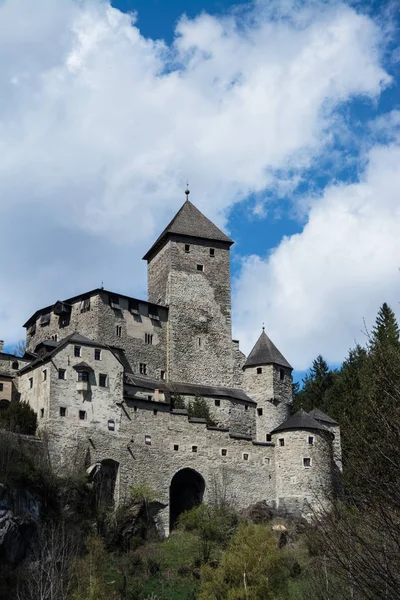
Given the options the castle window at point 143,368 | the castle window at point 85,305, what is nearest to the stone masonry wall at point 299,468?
the castle window at point 143,368

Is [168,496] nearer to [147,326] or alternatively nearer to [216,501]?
[216,501]

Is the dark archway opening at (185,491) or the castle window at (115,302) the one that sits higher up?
the castle window at (115,302)

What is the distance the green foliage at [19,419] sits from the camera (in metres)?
49.6

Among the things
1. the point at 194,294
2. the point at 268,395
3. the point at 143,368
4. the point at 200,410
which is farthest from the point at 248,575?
the point at 194,294

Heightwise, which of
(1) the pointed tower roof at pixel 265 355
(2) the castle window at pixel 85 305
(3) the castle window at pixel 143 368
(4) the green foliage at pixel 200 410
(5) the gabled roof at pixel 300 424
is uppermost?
(2) the castle window at pixel 85 305

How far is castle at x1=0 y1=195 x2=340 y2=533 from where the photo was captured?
5169 centimetres

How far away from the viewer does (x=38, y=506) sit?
45.4 m

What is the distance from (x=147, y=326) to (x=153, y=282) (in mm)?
6619

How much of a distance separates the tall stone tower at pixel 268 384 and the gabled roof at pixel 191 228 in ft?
32.4

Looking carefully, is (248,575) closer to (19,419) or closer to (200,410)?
(19,419)

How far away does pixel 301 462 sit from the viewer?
55031mm

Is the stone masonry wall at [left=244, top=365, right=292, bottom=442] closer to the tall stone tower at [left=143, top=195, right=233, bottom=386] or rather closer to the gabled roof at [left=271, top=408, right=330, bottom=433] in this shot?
the tall stone tower at [left=143, top=195, right=233, bottom=386]

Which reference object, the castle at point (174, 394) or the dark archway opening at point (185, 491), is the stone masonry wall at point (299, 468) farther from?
the dark archway opening at point (185, 491)

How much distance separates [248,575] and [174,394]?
2049cm
